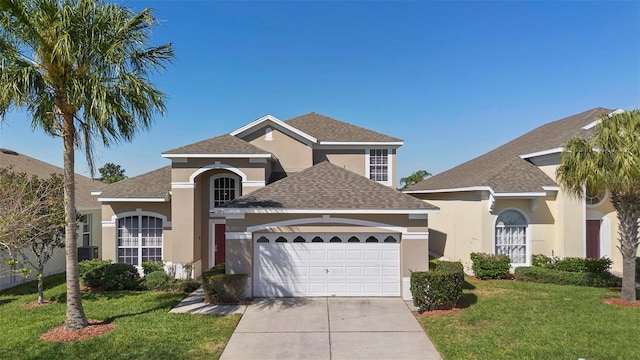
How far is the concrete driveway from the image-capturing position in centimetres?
777

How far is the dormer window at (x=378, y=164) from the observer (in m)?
19.1

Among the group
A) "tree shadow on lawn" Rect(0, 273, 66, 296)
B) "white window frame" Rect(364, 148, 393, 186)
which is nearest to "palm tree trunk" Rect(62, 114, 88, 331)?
"tree shadow on lawn" Rect(0, 273, 66, 296)

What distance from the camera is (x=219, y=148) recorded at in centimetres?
1502

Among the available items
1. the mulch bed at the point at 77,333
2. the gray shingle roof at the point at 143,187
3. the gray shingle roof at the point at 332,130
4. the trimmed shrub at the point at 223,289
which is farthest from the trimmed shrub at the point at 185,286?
the gray shingle roof at the point at 332,130

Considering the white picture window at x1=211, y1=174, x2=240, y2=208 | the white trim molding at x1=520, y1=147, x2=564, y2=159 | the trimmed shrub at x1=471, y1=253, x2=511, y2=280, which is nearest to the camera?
the trimmed shrub at x1=471, y1=253, x2=511, y2=280

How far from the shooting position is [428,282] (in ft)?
34.0

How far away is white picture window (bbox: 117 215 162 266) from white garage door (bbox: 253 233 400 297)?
639 cm

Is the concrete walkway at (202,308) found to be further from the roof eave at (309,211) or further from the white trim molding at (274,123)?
the white trim molding at (274,123)

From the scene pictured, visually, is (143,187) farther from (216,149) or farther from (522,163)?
(522,163)

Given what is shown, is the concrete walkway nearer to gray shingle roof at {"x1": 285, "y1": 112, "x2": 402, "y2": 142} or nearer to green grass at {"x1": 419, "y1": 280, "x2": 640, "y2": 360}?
green grass at {"x1": 419, "y1": 280, "x2": 640, "y2": 360}

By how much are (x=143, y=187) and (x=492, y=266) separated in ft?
51.0

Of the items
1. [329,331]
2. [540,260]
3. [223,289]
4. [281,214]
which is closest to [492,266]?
[540,260]

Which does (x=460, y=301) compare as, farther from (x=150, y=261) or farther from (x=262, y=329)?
(x=150, y=261)

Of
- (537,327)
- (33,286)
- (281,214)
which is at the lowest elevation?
(33,286)
